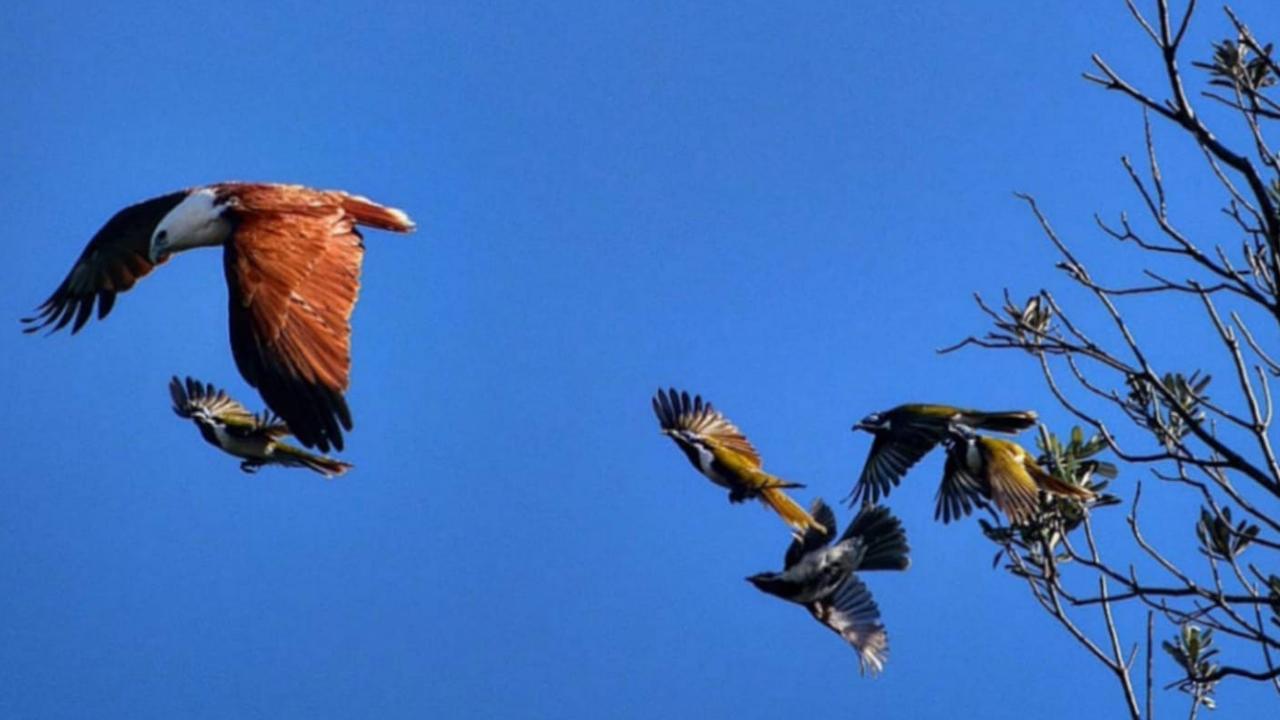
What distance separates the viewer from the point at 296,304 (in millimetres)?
7684

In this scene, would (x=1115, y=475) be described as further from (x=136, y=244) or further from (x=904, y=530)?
(x=136, y=244)

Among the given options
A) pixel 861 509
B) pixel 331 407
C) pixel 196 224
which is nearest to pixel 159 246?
pixel 196 224

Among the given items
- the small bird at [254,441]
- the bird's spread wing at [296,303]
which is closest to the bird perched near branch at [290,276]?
the bird's spread wing at [296,303]

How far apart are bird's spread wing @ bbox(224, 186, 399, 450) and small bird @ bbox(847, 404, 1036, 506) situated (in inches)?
119

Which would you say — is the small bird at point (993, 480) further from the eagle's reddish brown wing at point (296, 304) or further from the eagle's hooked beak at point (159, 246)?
the eagle's hooked beak at point (159, 246)

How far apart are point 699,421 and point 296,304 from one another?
2939 mm

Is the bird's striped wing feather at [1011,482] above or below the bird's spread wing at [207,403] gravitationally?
below

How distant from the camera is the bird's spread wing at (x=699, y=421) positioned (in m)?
9.69

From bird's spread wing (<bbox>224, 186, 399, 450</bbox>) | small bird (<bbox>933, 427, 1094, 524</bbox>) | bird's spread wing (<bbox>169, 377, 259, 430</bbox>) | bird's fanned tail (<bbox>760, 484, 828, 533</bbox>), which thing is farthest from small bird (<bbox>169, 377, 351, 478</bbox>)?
small bird (<bbox>933, 427, 1094, 524</bbox>)

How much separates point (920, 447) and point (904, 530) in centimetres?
46

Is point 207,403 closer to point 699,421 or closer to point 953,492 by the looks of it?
point 699,421

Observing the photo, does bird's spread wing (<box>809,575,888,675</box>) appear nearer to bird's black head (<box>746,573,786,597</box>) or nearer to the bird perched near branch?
bird's black head (<box>746,573,786,597</box>)

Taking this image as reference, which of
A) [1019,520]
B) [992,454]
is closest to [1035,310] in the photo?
[1019,520]

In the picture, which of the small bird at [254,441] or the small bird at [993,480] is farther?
the small bird at [254,441]
